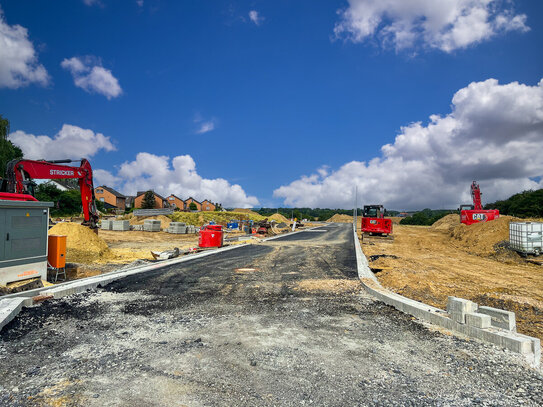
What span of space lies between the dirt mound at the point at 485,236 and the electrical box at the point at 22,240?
20.1m

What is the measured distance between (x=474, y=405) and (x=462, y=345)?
1.55 m

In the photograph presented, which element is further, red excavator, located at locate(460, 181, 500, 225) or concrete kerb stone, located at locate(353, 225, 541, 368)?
red excavator, located at locate(460, 181, 500, 225)

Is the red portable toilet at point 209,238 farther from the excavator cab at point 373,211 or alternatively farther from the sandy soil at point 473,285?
the excavator cab at point 373,211

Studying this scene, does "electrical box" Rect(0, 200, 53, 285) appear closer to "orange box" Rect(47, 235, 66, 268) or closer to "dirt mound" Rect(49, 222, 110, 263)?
"orange box" Rect(47, 235, 66, 268)

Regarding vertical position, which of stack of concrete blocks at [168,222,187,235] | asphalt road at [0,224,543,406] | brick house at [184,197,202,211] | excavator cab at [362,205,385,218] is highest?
brick house at [184,197,202,211]

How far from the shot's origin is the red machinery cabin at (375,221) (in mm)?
26062

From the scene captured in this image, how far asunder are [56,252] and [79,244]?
3.78 m

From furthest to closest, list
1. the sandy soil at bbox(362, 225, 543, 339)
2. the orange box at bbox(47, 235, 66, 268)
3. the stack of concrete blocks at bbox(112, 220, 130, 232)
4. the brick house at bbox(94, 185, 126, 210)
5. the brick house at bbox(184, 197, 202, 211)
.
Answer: the brick house at bbox(184, 197, 202, 211), the brick house at bbox(94, 185, 126, 210), the stack of concrete blocks at bbox(112, 220, 130, 232), the orange box at bbox(47, 235, 66, 268), the sandy soil at bbox(362, 225, 543, 339)

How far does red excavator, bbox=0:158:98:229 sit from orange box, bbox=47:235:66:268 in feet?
5.75

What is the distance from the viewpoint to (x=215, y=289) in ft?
25.2

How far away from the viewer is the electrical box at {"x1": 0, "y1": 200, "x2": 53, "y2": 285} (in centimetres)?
745

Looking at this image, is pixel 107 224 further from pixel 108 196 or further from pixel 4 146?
pixel 108 196

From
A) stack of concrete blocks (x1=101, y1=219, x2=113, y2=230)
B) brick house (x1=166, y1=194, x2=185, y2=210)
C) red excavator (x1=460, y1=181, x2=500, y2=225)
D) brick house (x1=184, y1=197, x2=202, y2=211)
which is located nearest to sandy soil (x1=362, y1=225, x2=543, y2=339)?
red excavator (x1=460, y1=181, x2=500, y2=225)

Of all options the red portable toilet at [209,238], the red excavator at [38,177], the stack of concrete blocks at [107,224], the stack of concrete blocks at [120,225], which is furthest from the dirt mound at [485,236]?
the stack of concrete blocks at [107,224]
